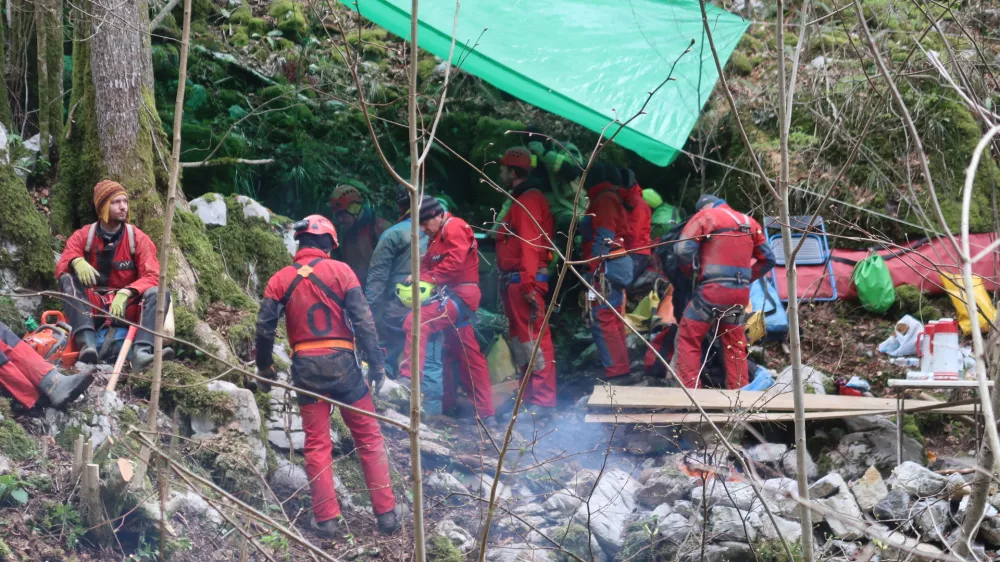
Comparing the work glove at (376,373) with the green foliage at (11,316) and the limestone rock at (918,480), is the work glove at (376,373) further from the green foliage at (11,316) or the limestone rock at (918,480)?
the limestone rock at (918,480)

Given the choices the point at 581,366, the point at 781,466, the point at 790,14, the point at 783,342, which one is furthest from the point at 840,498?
the point at 790,14

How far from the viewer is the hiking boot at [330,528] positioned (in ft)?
16.5

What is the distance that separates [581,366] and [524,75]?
2794 millimetres

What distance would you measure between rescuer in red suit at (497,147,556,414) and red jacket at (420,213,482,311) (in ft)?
1.55

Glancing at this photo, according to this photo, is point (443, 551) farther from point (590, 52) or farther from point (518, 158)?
point (590, 52)

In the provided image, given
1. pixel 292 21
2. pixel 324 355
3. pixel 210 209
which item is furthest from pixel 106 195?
pixel 292 21

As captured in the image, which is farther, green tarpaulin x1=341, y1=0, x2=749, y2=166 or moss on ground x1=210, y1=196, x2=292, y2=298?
moss on ground x1=210, y1=196, x2=292, y2=298

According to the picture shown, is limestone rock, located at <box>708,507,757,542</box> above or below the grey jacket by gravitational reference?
below

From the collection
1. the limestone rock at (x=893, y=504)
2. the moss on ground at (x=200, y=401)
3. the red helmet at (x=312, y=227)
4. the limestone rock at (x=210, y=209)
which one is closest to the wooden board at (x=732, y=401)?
the limestone rock at (x=893, y=504)

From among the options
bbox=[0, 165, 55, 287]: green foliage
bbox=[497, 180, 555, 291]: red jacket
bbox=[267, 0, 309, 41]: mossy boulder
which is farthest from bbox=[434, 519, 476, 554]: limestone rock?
bbox=[267, 0, 309, 41]: mossy boulder

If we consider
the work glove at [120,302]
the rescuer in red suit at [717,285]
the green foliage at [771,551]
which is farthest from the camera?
the rescuer in red suit at [717,285]

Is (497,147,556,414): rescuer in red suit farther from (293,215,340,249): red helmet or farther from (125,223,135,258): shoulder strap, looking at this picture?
(125,223,135,258): shoulder strap

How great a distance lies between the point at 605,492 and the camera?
549 cm

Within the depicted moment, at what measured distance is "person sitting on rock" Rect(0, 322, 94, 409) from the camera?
494cm
